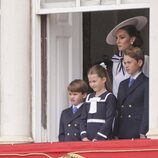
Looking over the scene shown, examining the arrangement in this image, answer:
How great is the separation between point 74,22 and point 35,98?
38.5 inches

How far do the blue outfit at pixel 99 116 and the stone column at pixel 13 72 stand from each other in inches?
23.1

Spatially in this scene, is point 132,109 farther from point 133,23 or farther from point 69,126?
point 133,23

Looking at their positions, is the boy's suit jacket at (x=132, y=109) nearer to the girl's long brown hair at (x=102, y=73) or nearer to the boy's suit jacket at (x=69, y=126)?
the girl's long brown hair at (x=102, y=73)

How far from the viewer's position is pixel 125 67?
358 inches

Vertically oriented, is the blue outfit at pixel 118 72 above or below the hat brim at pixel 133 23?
below

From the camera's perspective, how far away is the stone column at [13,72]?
9352 millimetres

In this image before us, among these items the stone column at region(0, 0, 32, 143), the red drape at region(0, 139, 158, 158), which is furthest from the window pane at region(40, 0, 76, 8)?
the red drape at region(0, 139, 158, 158)

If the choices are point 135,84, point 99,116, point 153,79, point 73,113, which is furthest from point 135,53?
point 73,113

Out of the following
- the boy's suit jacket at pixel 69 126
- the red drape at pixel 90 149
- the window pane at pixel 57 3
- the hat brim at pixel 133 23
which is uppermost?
the window pane at pixel 57 3

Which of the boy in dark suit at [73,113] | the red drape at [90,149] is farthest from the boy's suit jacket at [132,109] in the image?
the red drape at [90,149]

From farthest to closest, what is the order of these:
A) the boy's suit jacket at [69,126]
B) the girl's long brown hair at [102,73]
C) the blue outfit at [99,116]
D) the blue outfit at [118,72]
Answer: the blue outfit at [118,72] → the boy's suit jacket at [69,126] → the girl's long brown hair at [102,73] → the blue outfit at [99,116]

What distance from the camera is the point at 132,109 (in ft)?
29.6

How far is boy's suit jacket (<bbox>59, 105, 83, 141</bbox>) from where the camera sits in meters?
9.30

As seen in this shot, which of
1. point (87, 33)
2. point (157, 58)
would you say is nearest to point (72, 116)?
point (157, 58)
